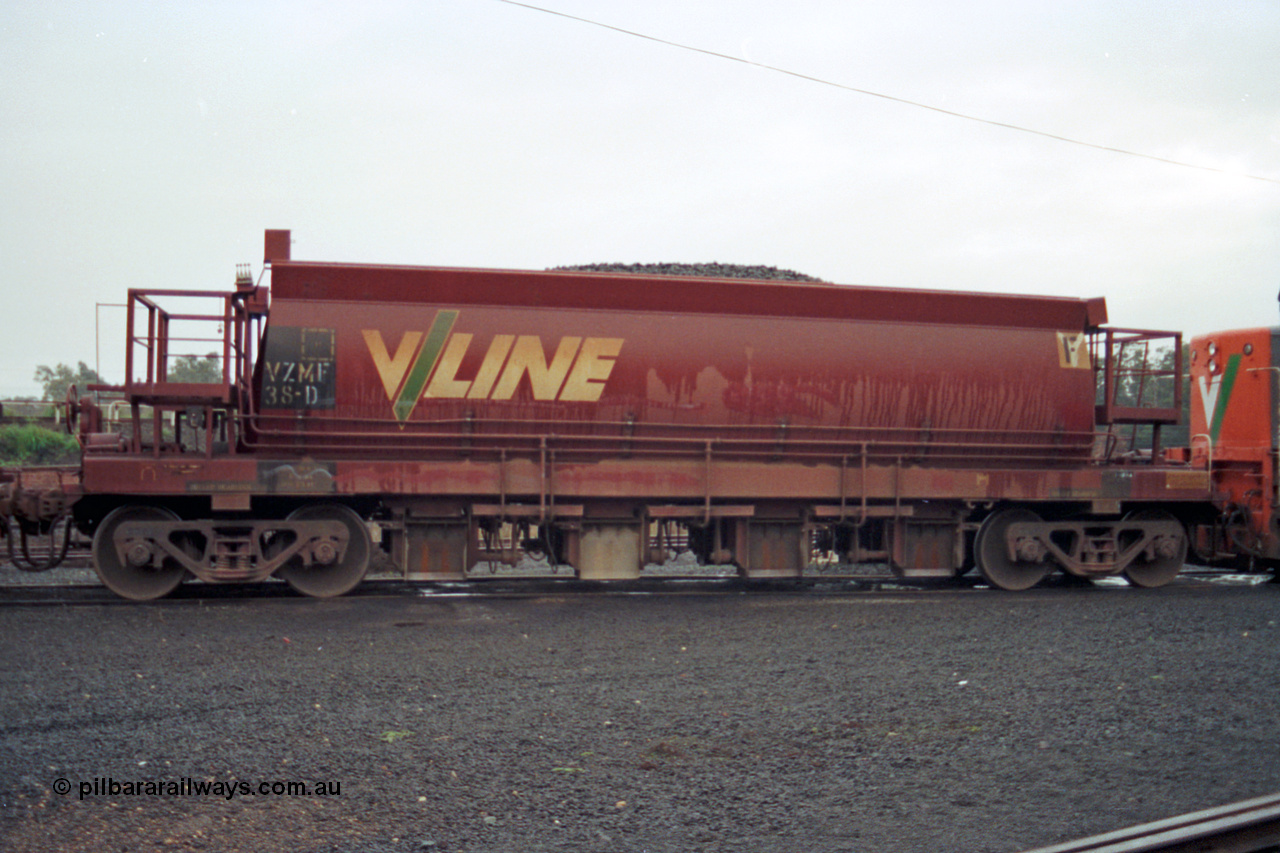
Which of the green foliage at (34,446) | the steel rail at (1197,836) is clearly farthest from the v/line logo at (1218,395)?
the green foliage at (34,446)

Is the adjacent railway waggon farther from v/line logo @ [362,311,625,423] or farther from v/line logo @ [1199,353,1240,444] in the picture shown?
v/line logo @ [1199,353,1240,444]

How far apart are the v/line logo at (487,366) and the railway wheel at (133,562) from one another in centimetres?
273

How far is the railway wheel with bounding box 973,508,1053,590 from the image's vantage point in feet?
35.1

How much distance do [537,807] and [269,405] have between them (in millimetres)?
6708

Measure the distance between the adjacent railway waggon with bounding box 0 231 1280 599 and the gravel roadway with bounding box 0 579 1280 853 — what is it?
142 centimetres

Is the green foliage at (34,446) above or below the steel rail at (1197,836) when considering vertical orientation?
above

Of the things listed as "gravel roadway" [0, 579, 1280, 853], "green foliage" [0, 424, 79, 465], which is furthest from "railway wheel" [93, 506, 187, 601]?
"green foliage" [0, 424, 79, 465]

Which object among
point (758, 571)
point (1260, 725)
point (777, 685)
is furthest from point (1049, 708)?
point (758, 571)

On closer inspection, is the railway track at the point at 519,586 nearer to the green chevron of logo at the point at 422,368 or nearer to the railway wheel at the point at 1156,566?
the railway wheel at the point at 1156,566

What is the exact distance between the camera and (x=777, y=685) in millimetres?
5871

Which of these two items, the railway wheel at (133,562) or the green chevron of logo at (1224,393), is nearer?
the railway wheel at (133,562)

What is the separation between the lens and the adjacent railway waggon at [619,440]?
926 cm

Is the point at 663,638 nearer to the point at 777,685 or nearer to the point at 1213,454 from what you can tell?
the point at 777,685

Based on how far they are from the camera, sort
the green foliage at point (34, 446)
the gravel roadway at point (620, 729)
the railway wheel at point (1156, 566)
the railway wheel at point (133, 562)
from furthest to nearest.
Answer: the green foliage at point (34, 446), the railway wheel at point (1156, 566), the railway wheel at point (133, 562), the gravel roadway at point (620, 729)
